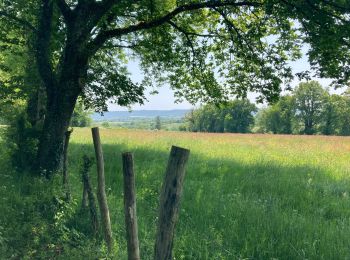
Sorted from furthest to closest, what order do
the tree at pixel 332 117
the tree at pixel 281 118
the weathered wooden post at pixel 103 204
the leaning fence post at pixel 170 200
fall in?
the tree at pixel 281 118, the tree at pixel 332 117, the weathered wooden post at pixel 103 204, the leaning fence post at pixel 170 200

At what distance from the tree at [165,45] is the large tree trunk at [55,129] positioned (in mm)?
30

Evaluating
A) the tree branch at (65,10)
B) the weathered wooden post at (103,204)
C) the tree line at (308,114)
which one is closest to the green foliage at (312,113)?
the tree line at (308,114)

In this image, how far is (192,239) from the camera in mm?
6039

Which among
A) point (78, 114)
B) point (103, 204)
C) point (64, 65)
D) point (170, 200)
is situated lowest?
point (103, 204)

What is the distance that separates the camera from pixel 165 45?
14.0m

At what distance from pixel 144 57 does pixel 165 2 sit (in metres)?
3.07

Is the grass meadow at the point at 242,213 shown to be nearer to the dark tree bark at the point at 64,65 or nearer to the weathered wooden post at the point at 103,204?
the weathered wooden post at the point at 103,204

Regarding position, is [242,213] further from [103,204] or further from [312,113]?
[312,113]

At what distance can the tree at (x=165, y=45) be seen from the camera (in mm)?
8906

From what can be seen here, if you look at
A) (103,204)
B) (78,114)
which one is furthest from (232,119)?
(103,204)

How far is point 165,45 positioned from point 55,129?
248 inches

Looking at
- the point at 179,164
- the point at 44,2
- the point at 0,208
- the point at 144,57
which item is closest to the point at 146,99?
the point at 144,57

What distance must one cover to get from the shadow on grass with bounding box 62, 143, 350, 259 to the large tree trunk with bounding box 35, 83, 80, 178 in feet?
3.30

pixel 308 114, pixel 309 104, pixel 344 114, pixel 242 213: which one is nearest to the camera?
pixel 242 213
